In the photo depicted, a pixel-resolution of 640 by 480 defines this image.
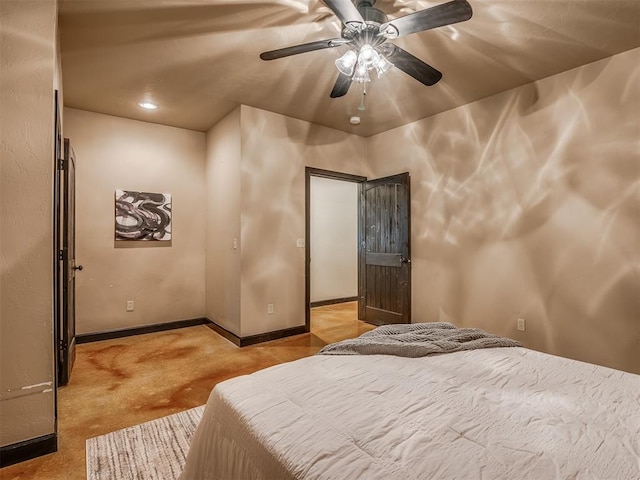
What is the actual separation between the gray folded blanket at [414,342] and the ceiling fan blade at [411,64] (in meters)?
1.67

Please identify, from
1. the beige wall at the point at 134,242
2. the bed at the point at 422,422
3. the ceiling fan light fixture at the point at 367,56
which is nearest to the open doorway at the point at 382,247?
the beige wall at the point at 134,242

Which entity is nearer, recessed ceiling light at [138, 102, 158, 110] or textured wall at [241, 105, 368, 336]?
recessed ceiling light at [138, 102, 158, 110]

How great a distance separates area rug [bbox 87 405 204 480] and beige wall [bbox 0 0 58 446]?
348 millimetres

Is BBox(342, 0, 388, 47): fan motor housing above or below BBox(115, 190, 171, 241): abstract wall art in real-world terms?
above

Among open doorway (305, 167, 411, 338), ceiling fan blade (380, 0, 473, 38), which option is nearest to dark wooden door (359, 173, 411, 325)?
open doorway (305, 167, 411, 338)

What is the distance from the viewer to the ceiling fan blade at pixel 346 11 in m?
1.76

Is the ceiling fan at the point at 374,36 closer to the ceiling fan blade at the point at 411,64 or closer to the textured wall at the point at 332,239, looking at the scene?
the ceiling fan blade at the point at 411,64

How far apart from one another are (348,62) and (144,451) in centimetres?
262

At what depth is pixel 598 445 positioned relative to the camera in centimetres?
102

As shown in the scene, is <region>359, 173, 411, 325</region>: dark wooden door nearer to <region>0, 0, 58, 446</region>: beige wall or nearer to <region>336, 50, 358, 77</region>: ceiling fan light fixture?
<region>336, 50, 358, 77</region>: ceiling fan light fixture

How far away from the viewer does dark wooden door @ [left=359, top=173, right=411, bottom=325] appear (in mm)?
4398

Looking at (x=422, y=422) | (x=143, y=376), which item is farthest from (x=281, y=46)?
(x=143, y=376)

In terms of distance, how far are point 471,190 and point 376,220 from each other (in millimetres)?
1362

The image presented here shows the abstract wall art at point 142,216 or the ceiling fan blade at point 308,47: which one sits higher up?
the ceiling fan blade at point 308,47
